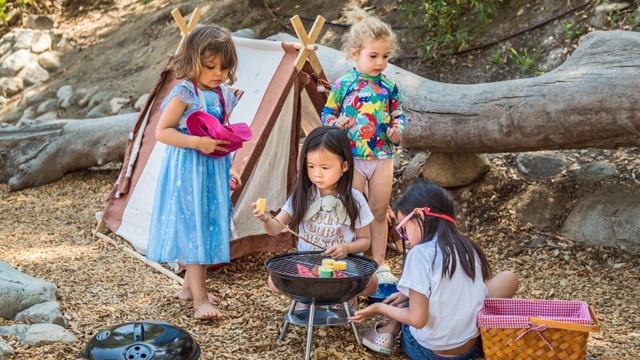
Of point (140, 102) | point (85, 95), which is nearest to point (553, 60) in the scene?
point (140, 102)

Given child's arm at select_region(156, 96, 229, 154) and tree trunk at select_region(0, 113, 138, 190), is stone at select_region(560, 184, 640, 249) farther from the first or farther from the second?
tree trunk at select_region(0, 113, 138, 190)

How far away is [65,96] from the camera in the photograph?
8.20 meters

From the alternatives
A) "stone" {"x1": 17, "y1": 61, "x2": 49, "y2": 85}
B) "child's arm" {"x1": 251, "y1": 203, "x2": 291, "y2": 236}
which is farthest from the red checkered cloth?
"stone" {"x1": 17, "y1": 61, "x2": 49, "y2": 85}

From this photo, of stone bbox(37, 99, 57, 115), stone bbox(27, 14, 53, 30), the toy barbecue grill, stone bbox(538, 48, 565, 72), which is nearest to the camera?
the toy barbecue grill

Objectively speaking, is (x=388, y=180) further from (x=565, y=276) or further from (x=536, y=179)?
(x=536, y=179)

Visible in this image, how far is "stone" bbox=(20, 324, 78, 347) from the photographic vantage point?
2.37 metres

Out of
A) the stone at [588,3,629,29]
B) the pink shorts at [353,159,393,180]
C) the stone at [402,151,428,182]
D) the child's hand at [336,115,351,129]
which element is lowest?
the stone at [402,151,428,182]

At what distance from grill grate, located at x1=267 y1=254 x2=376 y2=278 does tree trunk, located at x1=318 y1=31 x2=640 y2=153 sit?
1.80 meters

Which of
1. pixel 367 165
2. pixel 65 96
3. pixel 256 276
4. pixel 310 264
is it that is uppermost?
pixel 65 96

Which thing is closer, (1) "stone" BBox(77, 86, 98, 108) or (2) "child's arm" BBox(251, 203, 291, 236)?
(2) "child's arm" BBox(251, 203, 291, 236)

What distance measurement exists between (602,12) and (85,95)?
6842 mm

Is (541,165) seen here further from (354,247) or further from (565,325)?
(565,325)

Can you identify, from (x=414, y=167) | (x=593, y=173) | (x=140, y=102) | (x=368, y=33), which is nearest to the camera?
(x=368, y=33)

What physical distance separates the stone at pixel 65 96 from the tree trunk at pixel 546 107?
578 centimetres
